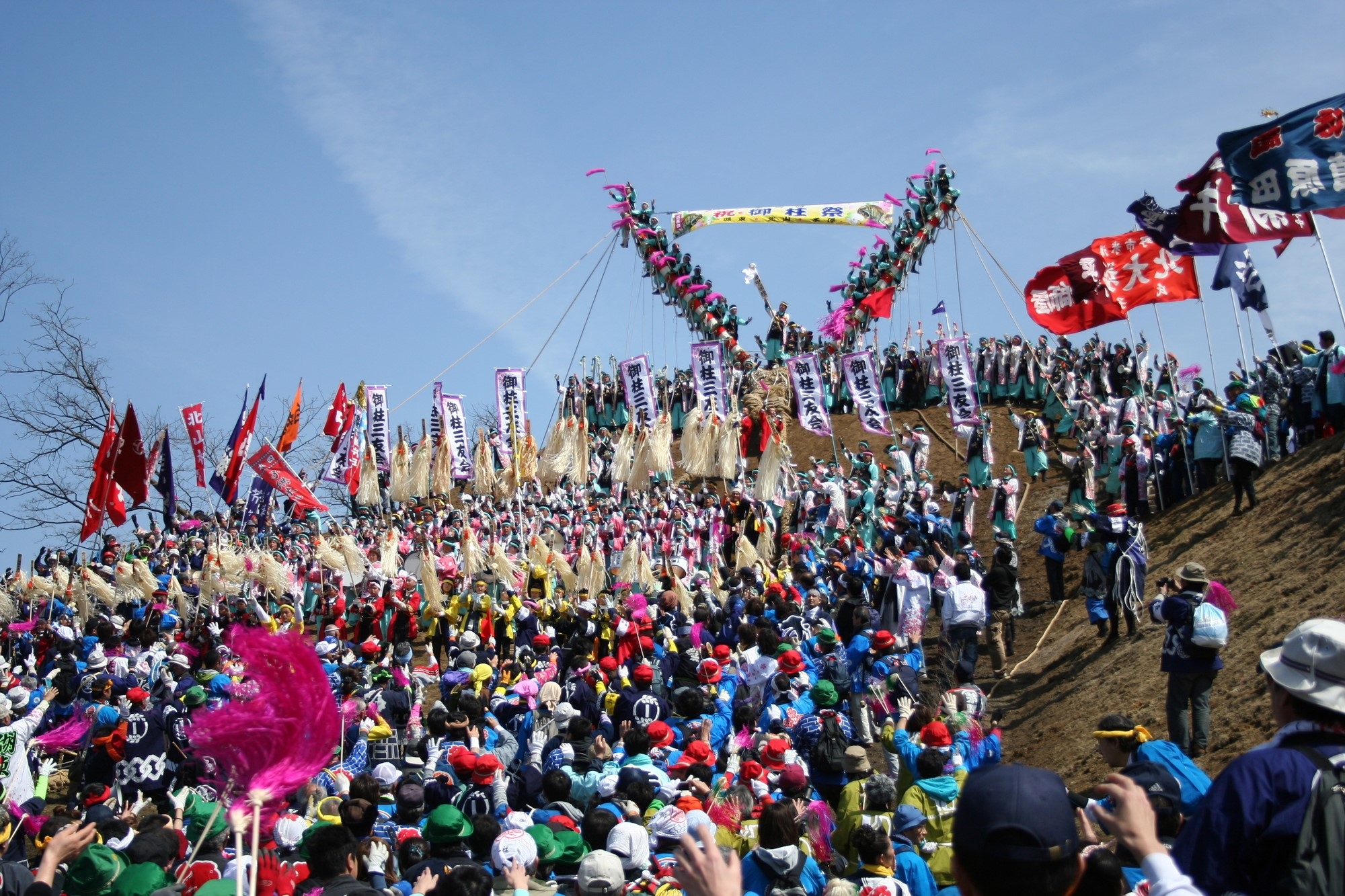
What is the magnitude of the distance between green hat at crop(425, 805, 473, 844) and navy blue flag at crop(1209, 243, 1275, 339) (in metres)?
13.2

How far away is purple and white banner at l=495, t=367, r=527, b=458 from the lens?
69.9 ft

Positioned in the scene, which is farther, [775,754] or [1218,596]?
[1218,596]

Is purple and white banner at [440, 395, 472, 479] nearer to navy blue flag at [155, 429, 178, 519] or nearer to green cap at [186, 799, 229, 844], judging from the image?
navy blue flag at [155, 429, 178, 519]

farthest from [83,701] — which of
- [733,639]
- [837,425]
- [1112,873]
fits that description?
[837,425]

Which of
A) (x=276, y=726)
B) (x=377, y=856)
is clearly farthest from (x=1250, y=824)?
(x=377, y=856)

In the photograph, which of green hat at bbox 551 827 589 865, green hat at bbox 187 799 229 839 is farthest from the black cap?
green hat at bbox 187 799 229 839

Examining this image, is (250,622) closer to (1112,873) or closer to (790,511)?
(790,511)

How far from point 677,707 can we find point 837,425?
19.5 m

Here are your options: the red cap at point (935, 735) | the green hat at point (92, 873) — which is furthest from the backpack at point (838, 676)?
the green hat at point (92, 873)

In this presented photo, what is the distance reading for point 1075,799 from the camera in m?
4.40

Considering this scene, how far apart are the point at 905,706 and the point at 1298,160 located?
6.42 metres

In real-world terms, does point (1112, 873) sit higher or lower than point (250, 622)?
lower

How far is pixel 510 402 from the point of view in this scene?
70.9ft

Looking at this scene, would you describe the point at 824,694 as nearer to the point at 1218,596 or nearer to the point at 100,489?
the point at 1218,596
